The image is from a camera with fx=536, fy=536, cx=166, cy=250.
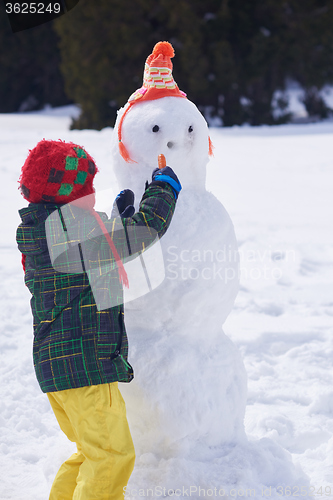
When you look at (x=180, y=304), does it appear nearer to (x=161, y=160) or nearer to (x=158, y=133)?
(x=161, y=160)

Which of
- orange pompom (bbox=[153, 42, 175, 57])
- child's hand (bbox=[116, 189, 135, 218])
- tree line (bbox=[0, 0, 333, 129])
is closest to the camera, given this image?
child's hand (bbox=[116, 189, 135, 218])

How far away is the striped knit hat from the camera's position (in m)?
1.92

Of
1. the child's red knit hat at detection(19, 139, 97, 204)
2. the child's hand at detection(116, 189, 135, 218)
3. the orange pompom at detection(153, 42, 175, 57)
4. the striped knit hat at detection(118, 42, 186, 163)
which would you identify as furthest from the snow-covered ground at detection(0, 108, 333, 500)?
the orange pompom at detection(153, 42, 175, 57)

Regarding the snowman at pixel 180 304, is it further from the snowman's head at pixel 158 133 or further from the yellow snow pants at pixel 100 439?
the yellow snow pants at pixel 100 439

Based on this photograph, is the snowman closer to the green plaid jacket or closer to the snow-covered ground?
the snow-covered ground

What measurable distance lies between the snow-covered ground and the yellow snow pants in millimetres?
369

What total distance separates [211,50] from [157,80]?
9.29 m

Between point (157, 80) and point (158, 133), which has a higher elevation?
point (157, 80)

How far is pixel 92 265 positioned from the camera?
149 centimetres

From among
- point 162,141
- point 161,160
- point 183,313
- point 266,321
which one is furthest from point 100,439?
point 266,321

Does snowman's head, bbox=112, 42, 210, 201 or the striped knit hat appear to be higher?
the striped knit hat

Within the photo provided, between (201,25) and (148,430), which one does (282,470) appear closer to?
(148,430)

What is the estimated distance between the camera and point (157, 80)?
1943mm

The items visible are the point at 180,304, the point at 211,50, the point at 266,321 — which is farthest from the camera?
the point at 211,50
